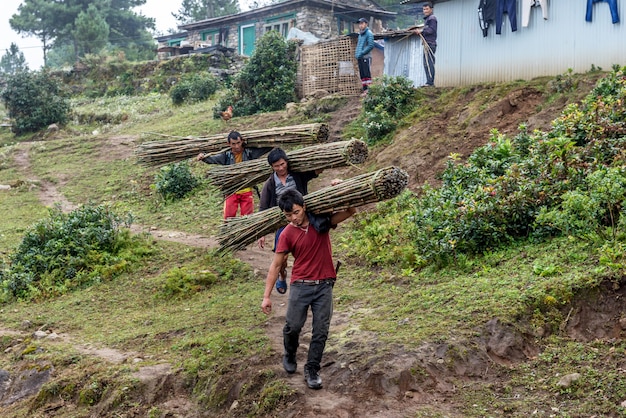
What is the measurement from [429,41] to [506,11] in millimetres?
2216

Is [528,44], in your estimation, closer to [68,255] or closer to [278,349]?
[68,255]

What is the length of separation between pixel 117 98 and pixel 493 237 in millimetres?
21054

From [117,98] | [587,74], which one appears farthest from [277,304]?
[117,98]

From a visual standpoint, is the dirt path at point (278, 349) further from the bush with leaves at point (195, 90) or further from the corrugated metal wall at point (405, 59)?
the bush with leaves at point (195, 90)

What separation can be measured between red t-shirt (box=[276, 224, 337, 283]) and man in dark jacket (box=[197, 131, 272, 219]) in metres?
2.95

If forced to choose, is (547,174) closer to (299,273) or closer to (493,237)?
(493,237)

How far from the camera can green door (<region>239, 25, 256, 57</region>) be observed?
27.8 metres

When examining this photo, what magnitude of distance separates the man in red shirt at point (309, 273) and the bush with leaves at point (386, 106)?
23.8ft

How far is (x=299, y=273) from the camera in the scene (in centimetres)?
507

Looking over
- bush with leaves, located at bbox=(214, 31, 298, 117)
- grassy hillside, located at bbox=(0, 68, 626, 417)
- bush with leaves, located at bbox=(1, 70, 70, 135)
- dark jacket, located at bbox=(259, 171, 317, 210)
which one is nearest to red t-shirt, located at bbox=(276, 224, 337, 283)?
grassy hillside, located at bbox=(0, 68, 626, 417)

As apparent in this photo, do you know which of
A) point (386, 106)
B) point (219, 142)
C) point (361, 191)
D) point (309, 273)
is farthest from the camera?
point (386, 106)

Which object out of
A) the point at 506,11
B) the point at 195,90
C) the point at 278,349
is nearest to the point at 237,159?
the point at 278,349

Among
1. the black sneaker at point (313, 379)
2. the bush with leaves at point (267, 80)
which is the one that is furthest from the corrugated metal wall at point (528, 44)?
the black sneaker at point (313, 379)

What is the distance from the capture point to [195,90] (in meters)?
21.3
